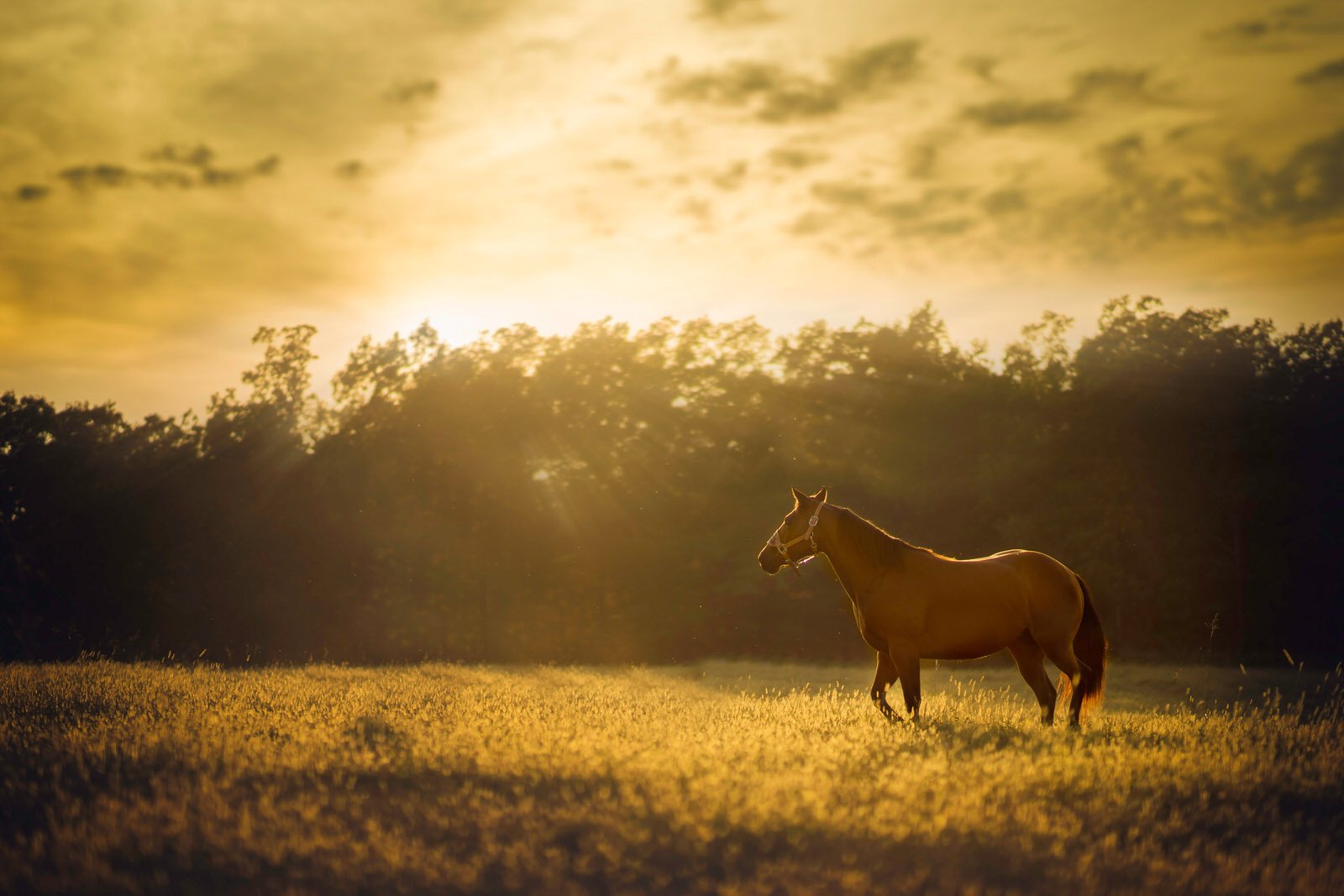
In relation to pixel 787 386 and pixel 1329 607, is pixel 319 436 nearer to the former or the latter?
pixel 787 386

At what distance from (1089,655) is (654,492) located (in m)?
20.9

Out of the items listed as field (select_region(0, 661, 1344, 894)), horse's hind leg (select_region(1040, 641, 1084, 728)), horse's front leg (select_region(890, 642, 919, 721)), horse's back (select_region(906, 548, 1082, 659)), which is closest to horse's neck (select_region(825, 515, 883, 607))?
horse's back (select_region(906, 548, 1082, 659))

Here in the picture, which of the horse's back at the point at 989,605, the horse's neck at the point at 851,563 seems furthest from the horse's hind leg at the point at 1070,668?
the horse's neck at the point at 851,563

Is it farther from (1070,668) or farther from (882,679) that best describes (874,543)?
(1070,668)

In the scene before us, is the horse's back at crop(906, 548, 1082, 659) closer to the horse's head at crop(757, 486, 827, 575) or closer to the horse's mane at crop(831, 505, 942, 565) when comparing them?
the horse's mane at crop(831, 505, 942, 565)

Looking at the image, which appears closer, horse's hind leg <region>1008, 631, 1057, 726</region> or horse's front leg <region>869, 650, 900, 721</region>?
horse's hind leg <region>1008, 631, 1057, 726</region>

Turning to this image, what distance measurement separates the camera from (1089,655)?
11469 mm

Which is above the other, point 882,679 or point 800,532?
point 800,532

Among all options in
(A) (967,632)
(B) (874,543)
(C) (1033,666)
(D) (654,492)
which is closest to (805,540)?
(B) (874,543)

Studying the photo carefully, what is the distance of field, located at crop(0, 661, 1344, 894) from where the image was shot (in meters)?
5.64

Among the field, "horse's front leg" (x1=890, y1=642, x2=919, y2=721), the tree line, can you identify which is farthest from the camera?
the tree line

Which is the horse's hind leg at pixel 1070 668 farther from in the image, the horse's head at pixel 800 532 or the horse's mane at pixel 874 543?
the horse's head at pixel 800 532

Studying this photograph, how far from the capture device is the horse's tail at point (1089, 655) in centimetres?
1130

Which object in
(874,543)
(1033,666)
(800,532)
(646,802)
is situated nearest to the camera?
(646,802)
